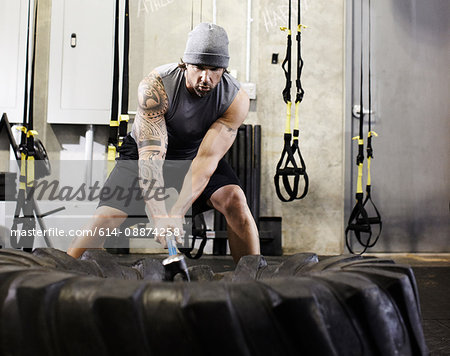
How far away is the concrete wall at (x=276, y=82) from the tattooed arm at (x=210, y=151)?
135cm

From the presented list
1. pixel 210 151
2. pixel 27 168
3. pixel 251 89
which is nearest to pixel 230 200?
pixel 210 151

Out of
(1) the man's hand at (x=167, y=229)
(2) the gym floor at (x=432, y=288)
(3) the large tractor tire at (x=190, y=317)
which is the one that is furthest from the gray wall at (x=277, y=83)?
(3) the large tractor tire at (x=190, y=317)

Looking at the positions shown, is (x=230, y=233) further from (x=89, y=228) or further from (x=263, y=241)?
(x=263, y=241)

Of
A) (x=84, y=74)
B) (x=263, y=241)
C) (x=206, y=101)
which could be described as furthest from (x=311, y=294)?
(x=84, y=74)

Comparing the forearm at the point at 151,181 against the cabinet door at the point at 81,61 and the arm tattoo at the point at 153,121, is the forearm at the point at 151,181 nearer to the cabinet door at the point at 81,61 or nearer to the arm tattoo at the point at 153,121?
the arm tattoo at the point at 153,121

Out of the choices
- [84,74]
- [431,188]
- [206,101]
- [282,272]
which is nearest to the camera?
[282,272]

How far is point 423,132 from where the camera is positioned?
2.96 meters

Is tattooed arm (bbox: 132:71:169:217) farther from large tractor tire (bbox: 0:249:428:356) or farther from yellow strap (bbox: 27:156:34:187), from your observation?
large tractor tire (bbox: 0:249:428:356)

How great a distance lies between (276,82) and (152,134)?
1624 mm

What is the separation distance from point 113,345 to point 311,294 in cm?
20

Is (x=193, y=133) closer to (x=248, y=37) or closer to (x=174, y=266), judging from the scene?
(x=174, y=266)

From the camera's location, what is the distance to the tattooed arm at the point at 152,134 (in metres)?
1.32

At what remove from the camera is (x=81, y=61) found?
267 centimetres

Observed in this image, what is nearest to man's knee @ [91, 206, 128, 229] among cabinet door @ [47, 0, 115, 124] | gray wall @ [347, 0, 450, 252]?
cabinet door @ [47, 0, 115, 124]
